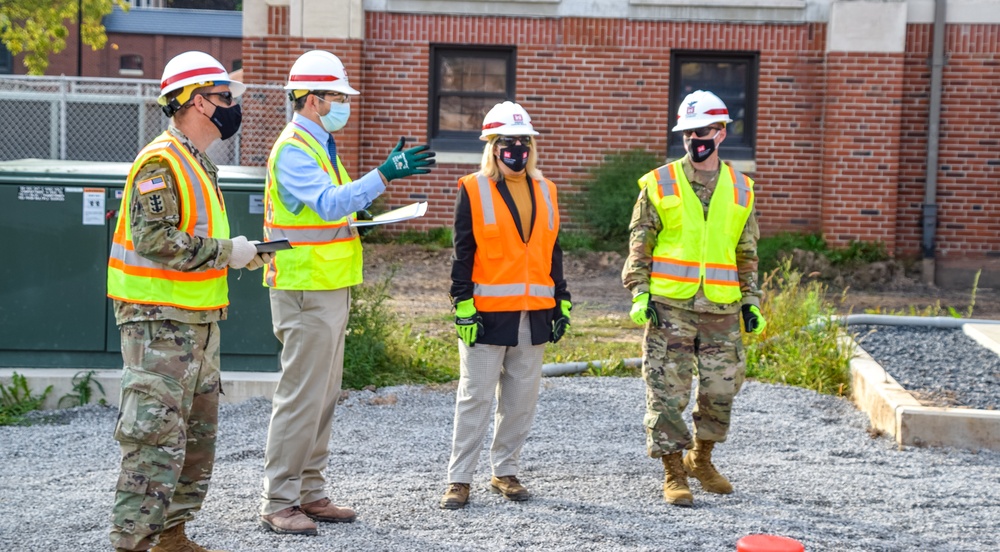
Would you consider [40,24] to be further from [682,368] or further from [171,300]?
[171,300]

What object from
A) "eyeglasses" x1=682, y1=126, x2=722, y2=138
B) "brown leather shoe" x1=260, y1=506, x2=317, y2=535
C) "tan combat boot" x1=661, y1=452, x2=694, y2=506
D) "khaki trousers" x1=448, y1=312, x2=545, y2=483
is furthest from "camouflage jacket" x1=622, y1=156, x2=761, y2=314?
"brown leather shoe" x1=260, y1=506, x2=317, y2=535

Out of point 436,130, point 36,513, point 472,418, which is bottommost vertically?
point 36,513

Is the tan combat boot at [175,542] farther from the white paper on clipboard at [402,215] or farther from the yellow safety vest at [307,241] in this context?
the white paper on clipboard at [402,215]

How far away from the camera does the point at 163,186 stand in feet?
14.7

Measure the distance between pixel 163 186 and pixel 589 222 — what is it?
37.9ft

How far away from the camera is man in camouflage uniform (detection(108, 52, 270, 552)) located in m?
4.46

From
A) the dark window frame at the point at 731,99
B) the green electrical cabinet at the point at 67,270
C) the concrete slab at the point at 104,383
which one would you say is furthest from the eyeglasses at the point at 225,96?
the dark window frame at the point at 731,99

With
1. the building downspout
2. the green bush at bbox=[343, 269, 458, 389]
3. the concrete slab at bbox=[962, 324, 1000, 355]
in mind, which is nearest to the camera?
the green bush at bbox=[343, 269, 458, 389]

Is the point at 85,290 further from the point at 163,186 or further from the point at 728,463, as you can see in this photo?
the point at 728,463

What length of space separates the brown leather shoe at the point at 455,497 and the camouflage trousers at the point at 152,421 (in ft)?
5.14

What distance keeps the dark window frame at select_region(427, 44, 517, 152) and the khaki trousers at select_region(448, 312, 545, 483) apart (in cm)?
1000

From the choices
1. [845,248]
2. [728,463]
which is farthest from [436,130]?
[728,463]

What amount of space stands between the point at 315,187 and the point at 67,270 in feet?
11.7

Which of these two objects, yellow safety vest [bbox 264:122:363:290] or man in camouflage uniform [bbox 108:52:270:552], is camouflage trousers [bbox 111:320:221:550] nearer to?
man in camouflage uniform [bbox 108:52:270:552]
